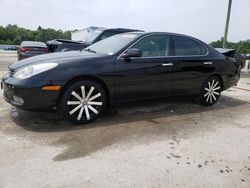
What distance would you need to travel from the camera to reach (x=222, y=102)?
19.5 ft

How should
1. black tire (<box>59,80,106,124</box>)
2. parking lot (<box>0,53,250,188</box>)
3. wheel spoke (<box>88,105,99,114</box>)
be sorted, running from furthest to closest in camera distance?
wheel spoke (<box>88,105,99,114</box>), black tire (<box>59,80,106,124</box>), parking lot (<box>0,53,250,188</box>)

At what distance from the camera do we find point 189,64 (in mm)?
4984

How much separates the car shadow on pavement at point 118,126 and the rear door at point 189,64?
51 centimetres

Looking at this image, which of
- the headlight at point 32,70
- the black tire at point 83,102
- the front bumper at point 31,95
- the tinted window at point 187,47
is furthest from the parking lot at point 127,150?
the tinted window at point 187,47

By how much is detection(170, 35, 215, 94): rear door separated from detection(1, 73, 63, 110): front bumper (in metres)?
2.37

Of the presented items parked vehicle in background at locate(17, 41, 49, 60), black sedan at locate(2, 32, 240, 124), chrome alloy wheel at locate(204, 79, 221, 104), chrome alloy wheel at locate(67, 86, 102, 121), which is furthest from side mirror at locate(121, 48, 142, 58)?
parked vehicle in background at locate(17, 41, 49, 60)

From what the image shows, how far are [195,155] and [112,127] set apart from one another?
1391mm

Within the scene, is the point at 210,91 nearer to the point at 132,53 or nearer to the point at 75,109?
the point at 132,53

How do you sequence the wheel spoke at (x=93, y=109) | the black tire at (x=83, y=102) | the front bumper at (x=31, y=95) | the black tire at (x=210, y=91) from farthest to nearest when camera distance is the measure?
the black tire at (x=210, y=91), the wheel spoke at (x=93, y=109), the black tire at (x=83, y=102), the front bumper at (x=31, y=95)

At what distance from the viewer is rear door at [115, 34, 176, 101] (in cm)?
424

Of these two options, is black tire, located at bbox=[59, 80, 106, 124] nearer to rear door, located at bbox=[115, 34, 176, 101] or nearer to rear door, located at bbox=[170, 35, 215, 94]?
rear door, located at bbox=[115, 34, 176, 101]

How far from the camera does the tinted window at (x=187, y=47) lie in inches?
193

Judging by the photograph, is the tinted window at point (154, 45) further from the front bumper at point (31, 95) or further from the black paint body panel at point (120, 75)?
the front bumper at point (31, 95)

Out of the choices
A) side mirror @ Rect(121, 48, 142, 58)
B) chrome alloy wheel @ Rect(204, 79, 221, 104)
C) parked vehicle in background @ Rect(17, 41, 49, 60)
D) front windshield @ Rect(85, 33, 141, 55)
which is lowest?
chrome alloy wheel @ Rect(204, 79, 221, 104)
